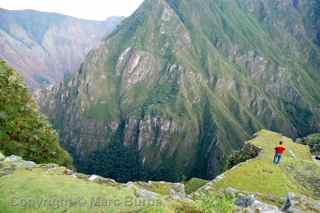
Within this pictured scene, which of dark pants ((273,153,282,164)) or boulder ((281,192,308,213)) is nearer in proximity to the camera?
boulder ((281,192,308,213))

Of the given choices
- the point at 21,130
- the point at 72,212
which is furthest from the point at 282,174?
the point at 21,130

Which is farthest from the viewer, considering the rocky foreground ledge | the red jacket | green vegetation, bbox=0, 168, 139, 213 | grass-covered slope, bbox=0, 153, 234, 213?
the red jacket

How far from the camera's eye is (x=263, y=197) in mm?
28688

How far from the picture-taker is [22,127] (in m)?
38.2

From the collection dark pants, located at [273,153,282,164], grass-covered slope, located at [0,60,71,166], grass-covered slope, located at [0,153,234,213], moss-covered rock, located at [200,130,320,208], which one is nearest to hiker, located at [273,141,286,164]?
dark pants, located at [273,153,282,164]

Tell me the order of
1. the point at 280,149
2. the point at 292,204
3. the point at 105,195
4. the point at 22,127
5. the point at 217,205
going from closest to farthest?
1. the point at 217,205
2. the point at 105,195
3. the point at 292,204
4. the point at 280,149
5. the point at 22,127

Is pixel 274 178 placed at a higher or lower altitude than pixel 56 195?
lower

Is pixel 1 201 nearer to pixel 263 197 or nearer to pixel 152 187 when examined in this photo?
pixel 152 187

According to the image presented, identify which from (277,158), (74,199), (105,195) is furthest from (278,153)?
(74,199)

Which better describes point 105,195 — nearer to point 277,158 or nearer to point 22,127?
point 22,127

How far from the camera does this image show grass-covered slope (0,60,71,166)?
120 ft

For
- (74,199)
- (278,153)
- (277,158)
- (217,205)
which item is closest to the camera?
(217,205)

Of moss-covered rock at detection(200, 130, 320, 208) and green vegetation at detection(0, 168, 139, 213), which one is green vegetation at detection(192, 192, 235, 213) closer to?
green vegetation at detection(0, 168, 139, 213)

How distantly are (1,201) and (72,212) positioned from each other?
3834 millimetres
